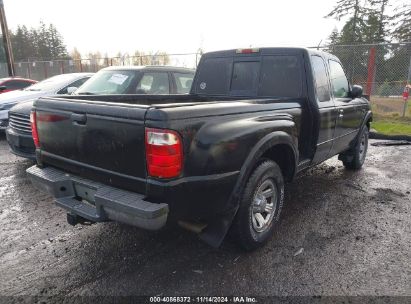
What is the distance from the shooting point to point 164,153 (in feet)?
7.54

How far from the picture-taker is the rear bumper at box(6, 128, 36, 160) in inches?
206

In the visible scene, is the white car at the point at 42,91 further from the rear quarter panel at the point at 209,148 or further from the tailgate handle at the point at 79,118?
the rear quarter panel at the point at 209,148

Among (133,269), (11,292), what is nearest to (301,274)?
(133,269)

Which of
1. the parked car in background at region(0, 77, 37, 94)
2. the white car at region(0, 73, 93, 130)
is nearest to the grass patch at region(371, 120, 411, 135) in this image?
the white car at region(0, 73, 93, 130)

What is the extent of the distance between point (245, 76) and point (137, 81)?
9.47 feet

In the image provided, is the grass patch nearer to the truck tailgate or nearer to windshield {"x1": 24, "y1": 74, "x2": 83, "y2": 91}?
windshield {"x1": 24, "y1": 74, "x2": 83, "y2": 91}

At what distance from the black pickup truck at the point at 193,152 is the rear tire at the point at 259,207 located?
0.03 ft

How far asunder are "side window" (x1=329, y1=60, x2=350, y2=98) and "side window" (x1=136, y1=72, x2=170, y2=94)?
346 cm

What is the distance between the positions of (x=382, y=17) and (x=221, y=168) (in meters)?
29.1

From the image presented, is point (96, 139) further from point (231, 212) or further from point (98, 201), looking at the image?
point (231, 212)

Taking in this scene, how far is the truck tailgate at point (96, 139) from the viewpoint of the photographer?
95.1 inches

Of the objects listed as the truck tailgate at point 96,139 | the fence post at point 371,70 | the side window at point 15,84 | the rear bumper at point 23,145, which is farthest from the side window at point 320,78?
the side window at point 15,84

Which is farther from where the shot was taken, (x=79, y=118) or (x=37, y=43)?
(x=37, y=43)

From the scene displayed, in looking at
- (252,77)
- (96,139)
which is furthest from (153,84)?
(96,139)
